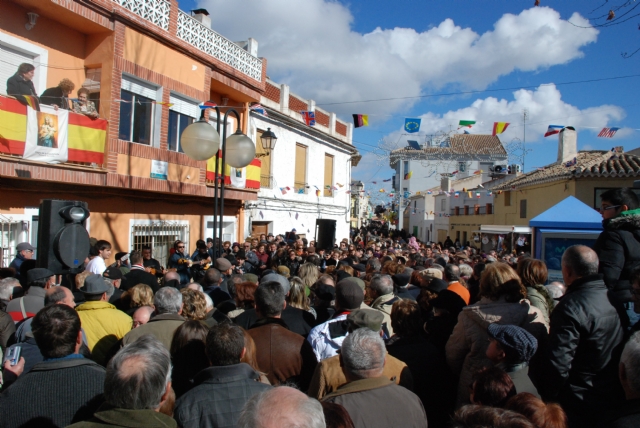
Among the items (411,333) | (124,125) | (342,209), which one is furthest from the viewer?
(342,209)

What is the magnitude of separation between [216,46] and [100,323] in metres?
10.4

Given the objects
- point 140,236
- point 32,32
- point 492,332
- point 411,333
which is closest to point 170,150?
point 140,236

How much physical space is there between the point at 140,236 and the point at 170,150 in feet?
7.46

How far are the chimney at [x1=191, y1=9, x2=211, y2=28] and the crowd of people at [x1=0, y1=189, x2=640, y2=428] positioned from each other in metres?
10.2

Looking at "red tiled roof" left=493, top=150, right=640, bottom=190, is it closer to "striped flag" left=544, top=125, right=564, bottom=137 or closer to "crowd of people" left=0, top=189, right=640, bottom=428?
"striped flag" left=544, top=125, right=564, bottom=137

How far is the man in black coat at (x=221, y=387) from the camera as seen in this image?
248 cm

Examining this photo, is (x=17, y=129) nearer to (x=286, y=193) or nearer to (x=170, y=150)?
(x=170, y=150)

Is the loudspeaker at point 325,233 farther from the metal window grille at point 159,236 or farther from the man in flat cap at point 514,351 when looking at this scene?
the man in flat cap at point 514,351

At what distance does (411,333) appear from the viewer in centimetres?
360

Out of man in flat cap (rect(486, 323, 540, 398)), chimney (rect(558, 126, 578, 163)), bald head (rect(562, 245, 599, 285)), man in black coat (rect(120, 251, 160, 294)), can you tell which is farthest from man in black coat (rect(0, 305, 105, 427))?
chimney (rect(558, 126, 578, 163))

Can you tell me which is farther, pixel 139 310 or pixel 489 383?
pixel 139 310

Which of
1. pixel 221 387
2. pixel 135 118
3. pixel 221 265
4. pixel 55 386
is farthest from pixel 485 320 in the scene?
pixel 135 118

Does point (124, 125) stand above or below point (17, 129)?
above

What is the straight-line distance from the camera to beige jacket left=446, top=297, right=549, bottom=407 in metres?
3.22
